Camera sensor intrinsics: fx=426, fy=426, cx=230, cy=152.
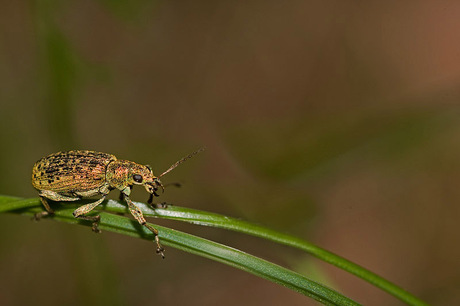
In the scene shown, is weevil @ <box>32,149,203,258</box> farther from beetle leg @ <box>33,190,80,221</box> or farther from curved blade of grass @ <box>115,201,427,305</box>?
curved blade of grass @ <box>115,201,427,305</box>

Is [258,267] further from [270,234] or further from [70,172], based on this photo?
[70,172]

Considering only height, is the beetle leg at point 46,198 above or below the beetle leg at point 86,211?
below

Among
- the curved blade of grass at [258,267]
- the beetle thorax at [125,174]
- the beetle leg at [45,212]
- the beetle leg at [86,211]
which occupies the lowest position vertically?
the beetle leg at [45,212]

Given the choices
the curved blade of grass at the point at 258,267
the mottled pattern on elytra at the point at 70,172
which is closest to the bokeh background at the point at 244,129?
the mottled pattern on elytra at the point at 70,172

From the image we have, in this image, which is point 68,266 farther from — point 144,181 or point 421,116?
point 421,116

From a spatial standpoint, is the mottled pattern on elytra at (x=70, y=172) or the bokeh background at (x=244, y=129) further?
the bokeh background at (x=244, y=129)

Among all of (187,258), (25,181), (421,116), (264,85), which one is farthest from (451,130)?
(25,181)

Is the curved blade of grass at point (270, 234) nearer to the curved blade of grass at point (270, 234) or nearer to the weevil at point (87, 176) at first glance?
the curved blade of grass at point (270, 234)

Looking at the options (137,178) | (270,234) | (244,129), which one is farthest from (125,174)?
(244,129)
